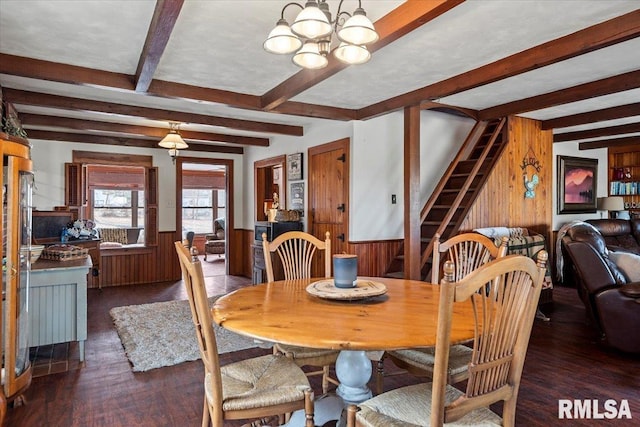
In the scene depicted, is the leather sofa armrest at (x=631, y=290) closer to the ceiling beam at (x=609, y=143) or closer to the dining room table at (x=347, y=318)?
the dining room table at (x=347, y=318)

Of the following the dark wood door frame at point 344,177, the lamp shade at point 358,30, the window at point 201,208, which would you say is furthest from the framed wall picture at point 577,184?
the window at point 201,208

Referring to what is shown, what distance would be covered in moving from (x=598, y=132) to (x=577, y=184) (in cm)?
96

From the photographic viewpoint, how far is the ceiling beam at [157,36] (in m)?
2.13

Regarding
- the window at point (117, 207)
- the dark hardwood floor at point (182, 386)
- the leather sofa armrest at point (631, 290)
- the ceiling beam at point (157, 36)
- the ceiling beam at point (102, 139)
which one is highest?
the ceiling beam at point (102, 139)

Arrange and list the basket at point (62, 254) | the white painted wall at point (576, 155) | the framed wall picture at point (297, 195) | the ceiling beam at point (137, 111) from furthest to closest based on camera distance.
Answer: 1. the white painted wall at point (576, 155)
2. the framed wall picture at point (297, 195)
3. the ceiling beam at point (137, 111)
4. the basket at point (62, 254)

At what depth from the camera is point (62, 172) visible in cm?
618

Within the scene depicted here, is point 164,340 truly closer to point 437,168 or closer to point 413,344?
point 413,344

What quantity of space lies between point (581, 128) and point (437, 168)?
2.88 m

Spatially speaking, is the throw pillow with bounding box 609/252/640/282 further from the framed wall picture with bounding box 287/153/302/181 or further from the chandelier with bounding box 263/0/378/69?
the framed wall picture with bounding box 287/153/302/181

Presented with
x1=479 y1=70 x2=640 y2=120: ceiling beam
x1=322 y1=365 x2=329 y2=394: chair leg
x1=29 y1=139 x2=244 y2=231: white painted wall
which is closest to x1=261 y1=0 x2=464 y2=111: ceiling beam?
x1=322 y1=365 x2=329 y2=394: chair leg

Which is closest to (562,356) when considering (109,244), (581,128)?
(581,128)

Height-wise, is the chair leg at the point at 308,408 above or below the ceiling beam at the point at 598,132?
below

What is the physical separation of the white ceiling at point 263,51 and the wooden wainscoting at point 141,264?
3.06 meters

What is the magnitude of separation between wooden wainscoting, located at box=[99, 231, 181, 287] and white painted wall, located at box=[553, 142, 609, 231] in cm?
643
